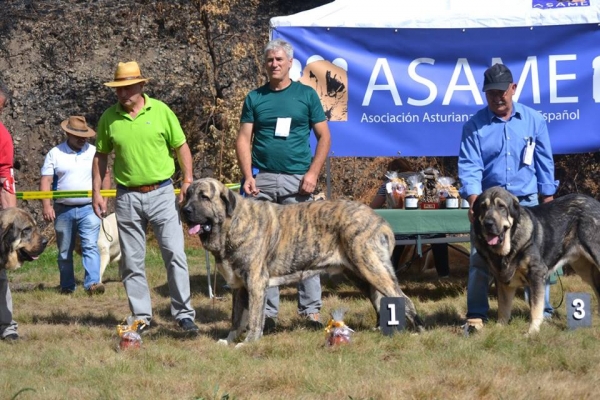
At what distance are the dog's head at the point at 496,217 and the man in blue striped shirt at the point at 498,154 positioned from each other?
255 mm

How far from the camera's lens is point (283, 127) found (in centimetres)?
697

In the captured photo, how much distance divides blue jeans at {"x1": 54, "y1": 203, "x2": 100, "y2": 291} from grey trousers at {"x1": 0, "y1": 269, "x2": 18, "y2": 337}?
2.65 metres

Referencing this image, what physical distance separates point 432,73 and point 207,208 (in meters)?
3.60

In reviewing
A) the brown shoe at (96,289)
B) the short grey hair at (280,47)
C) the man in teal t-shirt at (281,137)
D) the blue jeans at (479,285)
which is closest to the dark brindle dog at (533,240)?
the blue jeans at (479,285)

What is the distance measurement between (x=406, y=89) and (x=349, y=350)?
371cm

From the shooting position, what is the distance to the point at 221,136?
13938 mm

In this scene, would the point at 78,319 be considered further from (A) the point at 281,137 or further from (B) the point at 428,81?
(B) the point at 428,81

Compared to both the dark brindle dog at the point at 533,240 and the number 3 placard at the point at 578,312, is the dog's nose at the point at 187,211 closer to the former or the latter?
the dark brindle dog at the point at 533,240

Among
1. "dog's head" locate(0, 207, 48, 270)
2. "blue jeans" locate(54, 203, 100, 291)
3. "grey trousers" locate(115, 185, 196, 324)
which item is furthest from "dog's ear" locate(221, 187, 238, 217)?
"blue jeans" locate(54, 203, 100, 291)

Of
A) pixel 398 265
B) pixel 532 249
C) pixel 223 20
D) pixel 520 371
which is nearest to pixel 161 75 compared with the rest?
pixel 223 20

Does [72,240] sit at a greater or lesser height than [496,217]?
lesser

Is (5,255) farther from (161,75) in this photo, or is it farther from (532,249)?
(161,75)

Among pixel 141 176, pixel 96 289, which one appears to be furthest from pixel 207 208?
pixel 96 289

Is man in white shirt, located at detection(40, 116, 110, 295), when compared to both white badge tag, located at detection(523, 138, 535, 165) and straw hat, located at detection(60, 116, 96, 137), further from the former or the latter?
white badge tag, located at detection(523, 138, 535, 165)
